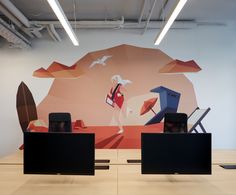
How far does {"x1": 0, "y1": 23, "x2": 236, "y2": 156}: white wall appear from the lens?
5.62 m

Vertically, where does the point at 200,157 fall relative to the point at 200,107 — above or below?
below

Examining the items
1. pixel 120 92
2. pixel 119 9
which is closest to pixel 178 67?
pixel 120 92

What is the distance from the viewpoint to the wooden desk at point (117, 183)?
2197mm

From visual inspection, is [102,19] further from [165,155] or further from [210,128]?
[165,155]

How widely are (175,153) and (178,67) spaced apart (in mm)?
3524

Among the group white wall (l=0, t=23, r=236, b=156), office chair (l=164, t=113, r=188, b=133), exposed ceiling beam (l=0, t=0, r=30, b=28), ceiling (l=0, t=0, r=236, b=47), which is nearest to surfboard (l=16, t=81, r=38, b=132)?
white wall (l=0, t=23, r=236, b=156)

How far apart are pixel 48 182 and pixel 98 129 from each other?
316cm

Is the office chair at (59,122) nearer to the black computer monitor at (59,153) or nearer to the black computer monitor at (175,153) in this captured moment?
the black computer monitor at (59,153)

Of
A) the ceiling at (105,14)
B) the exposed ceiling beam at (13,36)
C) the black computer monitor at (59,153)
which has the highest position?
the ceiling at (105,14)

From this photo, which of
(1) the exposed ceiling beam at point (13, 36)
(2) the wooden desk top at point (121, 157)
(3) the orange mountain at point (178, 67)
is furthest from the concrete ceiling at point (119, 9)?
(2) the wooden desk top at point (121, 157)

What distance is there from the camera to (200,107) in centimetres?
562

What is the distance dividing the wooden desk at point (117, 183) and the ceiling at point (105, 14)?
8.99ft

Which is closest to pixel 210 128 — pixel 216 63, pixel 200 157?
pixel 216 63

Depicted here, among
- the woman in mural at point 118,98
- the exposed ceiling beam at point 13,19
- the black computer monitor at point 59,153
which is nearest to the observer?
the black computer monitor at point 59,153
